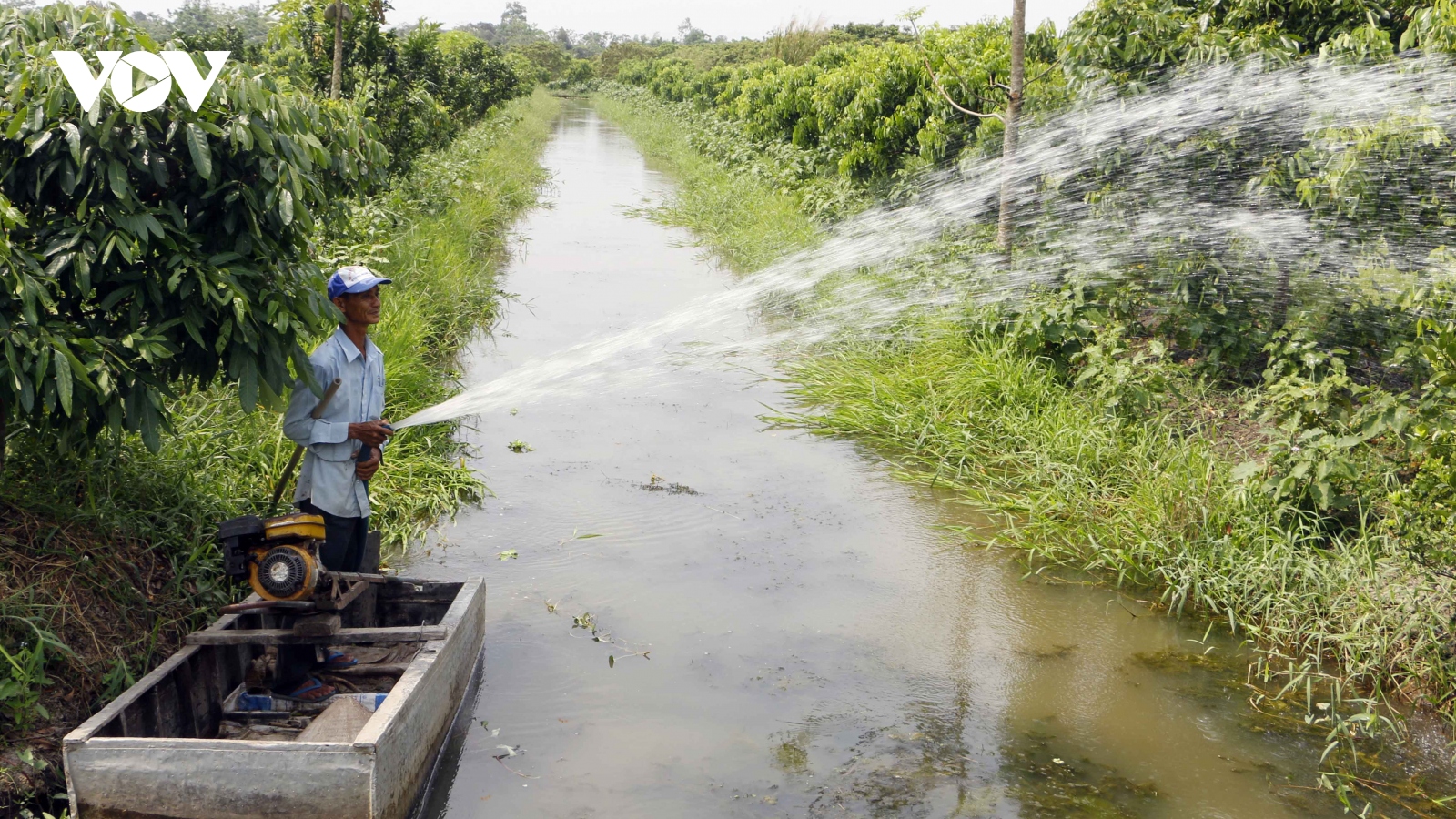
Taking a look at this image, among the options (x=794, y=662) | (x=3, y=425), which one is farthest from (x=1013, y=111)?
(x=3, y=425)

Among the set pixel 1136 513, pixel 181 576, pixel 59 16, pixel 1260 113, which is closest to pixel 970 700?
pixel 1136 513

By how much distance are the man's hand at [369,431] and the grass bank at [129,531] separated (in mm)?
750

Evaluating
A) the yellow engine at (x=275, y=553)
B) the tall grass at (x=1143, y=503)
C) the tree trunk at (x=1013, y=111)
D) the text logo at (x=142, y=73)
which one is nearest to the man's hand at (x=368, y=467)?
the yellow engine at (x=275, y=553)

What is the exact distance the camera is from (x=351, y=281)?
4.11 metres

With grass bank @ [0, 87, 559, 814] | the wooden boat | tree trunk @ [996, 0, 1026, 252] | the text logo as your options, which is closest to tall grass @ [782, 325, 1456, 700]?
tree trunk @ [996, 0, 1026, 252]

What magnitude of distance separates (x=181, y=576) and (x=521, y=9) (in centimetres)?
16681

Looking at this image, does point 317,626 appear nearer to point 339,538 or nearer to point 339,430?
point 339,538

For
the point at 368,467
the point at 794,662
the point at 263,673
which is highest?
the point at 368,467

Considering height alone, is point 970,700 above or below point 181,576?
below

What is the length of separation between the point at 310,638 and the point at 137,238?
4.66 feet

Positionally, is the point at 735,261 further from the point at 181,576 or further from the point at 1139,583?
the point at 181,576

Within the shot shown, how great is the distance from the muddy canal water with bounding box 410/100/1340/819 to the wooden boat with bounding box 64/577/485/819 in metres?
0.41

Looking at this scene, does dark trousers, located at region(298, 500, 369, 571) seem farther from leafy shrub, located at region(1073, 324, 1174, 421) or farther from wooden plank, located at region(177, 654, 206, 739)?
leafy shrub, located at region(1073, 324, 1174, 421)

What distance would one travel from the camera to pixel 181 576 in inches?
171
